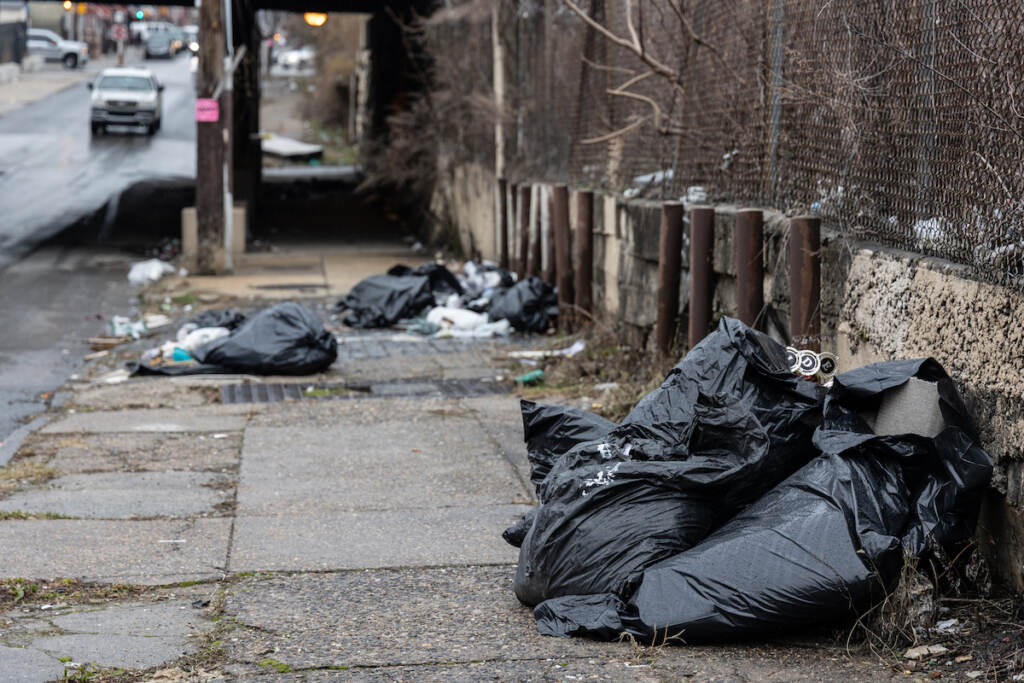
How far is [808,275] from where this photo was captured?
539 centimetres

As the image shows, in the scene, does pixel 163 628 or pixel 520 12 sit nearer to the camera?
pixel 163 628

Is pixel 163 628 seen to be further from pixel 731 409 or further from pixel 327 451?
pixel 327 451

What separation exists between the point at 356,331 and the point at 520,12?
4.40 meters

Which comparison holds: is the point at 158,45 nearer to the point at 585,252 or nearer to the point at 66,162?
the point at 66,162

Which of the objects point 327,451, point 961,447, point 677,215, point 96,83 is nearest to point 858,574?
point 961,447

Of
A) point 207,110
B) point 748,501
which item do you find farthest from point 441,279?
point 748,501

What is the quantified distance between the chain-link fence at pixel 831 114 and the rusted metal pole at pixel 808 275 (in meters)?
0.16

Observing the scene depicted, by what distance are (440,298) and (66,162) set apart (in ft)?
63.5

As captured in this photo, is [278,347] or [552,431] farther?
[278,347]

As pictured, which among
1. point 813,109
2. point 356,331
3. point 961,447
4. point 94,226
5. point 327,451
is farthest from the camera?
point 94,226

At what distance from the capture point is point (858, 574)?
343 cm

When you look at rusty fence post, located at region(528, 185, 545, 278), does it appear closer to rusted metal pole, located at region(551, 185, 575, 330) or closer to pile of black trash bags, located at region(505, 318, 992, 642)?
rusted metal pole, located at region(551, 185, 575, 330)

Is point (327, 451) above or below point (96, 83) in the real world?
below

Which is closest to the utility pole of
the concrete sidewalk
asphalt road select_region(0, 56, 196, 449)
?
asphalt road select_region(0, 56, 196, 449)
